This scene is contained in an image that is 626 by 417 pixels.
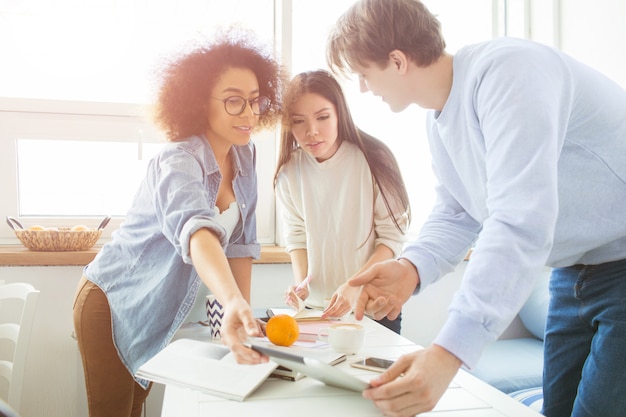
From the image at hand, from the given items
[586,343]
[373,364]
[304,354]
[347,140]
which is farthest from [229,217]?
[586,343]

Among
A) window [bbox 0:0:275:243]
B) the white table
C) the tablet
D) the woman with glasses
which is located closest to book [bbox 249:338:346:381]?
the white table

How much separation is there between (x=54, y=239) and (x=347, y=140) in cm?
119

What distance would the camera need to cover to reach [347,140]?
6.36ft

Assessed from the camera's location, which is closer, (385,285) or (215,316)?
(385,285)

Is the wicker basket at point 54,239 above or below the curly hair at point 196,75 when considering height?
below

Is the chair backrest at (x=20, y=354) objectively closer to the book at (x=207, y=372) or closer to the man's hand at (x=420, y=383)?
the book at (x=207, y=372)

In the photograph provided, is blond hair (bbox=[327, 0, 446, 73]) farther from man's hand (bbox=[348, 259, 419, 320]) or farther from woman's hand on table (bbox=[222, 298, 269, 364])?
woman's hand on table (bbox=[222, 298, 269, 364])

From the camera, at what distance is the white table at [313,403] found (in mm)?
844

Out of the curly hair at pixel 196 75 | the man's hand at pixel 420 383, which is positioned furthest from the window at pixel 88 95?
the man's hand at pixel 420 383

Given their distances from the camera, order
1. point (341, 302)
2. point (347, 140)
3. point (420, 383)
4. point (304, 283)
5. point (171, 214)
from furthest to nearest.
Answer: point (347, 140) < point (304, 283) < point (341, 302) < point (171, 214) < point (420, 383)

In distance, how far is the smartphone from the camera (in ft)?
3.41

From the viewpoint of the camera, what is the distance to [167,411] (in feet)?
2.73

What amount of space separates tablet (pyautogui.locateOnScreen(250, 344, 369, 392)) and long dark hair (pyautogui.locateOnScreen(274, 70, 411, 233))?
103 cm

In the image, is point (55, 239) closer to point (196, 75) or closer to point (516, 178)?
point (196, 75)
